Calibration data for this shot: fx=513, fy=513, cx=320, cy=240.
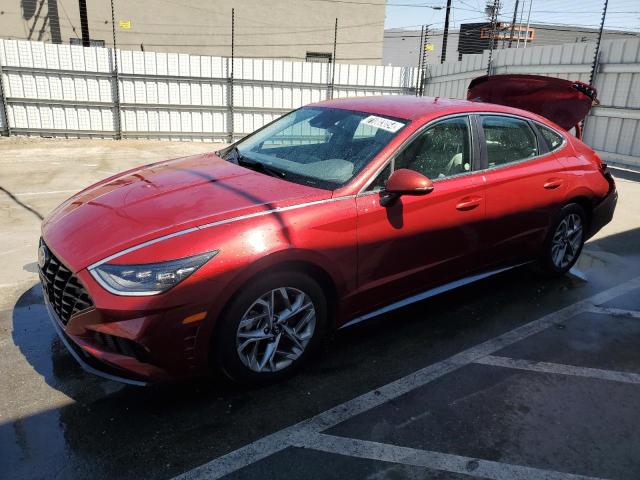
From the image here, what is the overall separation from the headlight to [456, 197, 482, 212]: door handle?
199cm

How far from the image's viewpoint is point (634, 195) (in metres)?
8.39

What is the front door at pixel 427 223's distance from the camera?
323cm

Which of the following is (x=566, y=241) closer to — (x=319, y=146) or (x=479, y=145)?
(x=479, y=145)

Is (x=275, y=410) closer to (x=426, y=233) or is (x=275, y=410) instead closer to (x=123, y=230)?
(x=123, y=230)

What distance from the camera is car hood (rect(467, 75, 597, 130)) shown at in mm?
6016

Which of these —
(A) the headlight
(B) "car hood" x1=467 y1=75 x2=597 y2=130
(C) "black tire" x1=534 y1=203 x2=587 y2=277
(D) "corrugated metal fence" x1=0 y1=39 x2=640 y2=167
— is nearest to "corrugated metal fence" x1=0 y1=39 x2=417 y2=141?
(D) "corrugated metal fence" x1=0 y1=39 x2=640 y2=167

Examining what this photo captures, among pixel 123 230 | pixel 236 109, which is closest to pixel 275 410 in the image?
pixel 123 230

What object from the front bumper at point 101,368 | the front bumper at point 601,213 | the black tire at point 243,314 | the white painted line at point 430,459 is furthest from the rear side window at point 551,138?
the front bumper at point 101,368

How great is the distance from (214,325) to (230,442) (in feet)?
1.93

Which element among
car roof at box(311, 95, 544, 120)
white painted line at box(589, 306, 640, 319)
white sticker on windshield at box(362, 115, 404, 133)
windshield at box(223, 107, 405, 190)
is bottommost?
white painted line at box(589, 306, 640, 319)

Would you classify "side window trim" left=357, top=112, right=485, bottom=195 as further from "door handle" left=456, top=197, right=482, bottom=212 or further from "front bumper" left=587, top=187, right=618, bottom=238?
"front bumper" left=587, top=187, right=618, bottom=238

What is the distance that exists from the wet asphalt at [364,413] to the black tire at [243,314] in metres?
0.11

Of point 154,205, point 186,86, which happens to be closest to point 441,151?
point 154,205

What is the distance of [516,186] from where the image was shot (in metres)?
4.04
